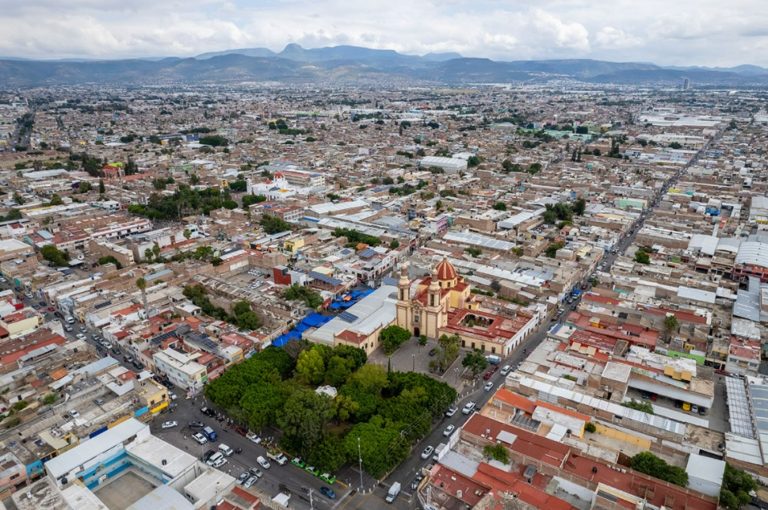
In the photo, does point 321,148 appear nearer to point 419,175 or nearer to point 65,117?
point 419,175

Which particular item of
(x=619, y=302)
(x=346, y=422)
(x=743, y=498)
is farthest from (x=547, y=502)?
(x=619, y=302)

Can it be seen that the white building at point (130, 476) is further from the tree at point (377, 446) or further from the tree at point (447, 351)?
the tree at point (447, 351)

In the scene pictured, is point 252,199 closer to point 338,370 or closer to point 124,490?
point 338,370

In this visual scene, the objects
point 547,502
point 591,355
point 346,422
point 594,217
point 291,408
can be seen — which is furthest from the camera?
point 594,217

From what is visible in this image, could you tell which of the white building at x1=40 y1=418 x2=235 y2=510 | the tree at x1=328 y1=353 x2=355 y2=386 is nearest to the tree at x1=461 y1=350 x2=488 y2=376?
the tree at x1=328 y1=353 x2=355 y2=386

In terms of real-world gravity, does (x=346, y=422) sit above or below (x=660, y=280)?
below

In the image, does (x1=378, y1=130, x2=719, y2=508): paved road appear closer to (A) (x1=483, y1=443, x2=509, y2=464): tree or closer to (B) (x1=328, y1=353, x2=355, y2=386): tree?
(A) (x1=483, y1=443, x2=509, y2=464): tree

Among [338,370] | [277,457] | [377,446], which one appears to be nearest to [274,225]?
[338,370]
